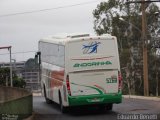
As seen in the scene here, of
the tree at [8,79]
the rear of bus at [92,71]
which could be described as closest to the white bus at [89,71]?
the rear of bus at [92,71]

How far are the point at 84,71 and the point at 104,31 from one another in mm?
46150

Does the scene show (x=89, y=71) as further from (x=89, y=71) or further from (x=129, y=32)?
(x=129, y=32)

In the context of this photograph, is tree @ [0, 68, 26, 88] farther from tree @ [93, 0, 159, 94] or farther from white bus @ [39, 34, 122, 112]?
white bus @ [39, 34, 122, 112]

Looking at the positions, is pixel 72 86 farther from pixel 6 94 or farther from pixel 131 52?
pixel 131 52

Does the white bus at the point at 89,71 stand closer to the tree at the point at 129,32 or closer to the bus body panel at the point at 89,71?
the bus body panel at the point at 89,71

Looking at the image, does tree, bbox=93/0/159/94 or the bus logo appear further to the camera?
tree, bbox=93/0/159/94

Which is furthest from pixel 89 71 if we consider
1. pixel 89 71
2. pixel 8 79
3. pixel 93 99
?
pixel 8 79

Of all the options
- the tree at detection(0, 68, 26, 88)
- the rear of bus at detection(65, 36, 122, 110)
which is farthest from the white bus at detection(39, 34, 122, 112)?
the tree at detection(0, 68, 26, 88)

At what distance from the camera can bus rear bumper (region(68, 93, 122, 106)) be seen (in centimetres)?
2464

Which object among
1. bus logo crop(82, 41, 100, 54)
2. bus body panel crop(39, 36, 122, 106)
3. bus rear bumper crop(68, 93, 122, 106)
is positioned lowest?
bus rear bumper crop(68, 93, 122, 106)

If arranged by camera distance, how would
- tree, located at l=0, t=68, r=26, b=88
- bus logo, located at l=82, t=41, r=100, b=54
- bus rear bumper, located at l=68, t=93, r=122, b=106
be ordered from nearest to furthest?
bus rear bumper, located at l=68, t=93, r=122, b=106 → bus logo, located at l=82, t=41, r=100, b=54 → tree, located at l=0, t=68, r=26, b=88

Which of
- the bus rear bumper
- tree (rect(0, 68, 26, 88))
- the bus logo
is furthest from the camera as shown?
tree (rect(0, 68, 26, 88))

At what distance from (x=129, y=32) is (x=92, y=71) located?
46.2m

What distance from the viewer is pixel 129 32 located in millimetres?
70562
